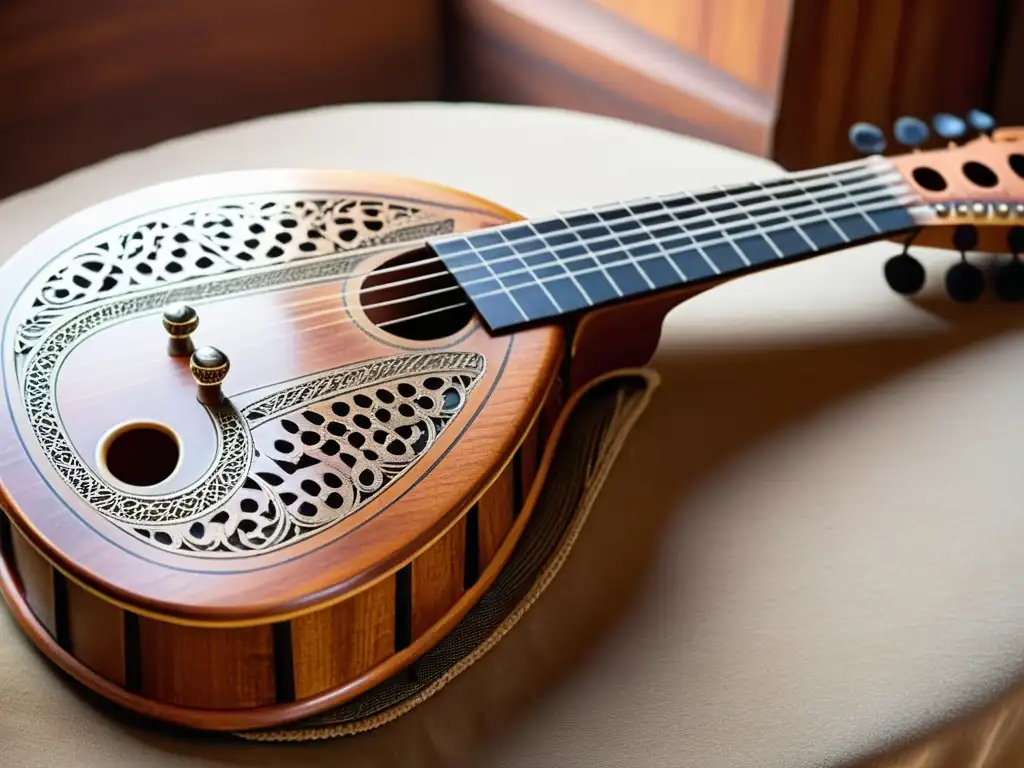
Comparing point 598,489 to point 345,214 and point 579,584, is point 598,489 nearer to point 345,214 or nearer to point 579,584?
point 579,584

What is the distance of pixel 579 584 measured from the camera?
795 mm

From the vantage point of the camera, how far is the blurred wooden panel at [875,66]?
1404 mm

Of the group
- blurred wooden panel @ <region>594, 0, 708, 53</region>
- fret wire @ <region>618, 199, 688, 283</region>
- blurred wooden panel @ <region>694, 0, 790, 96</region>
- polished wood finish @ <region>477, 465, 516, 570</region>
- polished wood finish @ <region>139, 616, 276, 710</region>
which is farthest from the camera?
blurred wooden panel @ <region>594, 0, 708, 53</region>

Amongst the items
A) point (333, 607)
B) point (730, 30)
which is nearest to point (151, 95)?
point (730, 30)

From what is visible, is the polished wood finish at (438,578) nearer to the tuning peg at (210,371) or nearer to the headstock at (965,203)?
the tuning peg at (210,371)

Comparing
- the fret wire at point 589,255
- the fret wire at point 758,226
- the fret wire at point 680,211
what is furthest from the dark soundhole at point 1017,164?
the fret wire at point 589,255

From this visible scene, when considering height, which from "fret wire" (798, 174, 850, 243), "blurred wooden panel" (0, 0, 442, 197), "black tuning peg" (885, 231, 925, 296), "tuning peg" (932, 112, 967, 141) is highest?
"tuning peg" (932, 112, 967, 141)

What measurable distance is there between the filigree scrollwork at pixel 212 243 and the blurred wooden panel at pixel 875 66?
0.67 meters

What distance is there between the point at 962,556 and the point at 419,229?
0.44 meters

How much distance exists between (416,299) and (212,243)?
15cm

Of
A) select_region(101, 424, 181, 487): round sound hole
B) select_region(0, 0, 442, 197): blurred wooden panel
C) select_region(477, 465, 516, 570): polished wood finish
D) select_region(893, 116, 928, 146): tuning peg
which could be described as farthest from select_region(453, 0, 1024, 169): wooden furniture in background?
select_region(101, 424, 181, 487): round sound hole

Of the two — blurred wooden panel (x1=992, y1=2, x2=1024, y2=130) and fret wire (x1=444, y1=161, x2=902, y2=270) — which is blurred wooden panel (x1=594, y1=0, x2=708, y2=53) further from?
fret wire (x1=444, y1=161, x2=902, y2=270)

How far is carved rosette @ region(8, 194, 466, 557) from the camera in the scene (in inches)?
26.7

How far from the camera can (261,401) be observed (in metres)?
0.75
